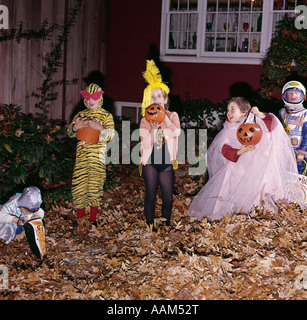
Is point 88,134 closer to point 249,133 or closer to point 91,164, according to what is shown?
point 91,164

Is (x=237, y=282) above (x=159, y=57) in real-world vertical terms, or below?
below

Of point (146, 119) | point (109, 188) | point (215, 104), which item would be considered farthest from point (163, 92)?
point (215, 104)

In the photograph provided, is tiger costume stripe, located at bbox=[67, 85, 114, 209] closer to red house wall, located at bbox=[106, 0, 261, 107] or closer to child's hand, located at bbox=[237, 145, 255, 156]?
child's hand, located at bbox=[237, 145, 255, 156]

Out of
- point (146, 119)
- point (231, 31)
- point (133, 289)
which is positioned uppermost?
point (231, 31)

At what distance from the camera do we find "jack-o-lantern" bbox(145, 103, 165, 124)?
4.35 meters

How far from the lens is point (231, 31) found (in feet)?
31.3

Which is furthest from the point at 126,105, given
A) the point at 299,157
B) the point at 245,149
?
the point at 245,149

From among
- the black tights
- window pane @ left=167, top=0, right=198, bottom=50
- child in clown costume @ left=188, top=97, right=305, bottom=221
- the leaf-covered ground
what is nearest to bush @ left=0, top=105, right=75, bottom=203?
the leaf-covered ground

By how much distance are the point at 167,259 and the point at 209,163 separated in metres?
1.59

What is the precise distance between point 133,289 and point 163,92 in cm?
207

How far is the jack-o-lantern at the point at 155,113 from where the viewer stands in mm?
4348

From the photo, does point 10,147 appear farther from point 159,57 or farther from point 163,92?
point 159,57

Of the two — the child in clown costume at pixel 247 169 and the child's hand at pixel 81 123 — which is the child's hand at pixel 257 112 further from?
the child's hand at pixel 81 123

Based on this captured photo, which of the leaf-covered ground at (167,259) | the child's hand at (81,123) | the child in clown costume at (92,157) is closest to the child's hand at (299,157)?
the leaf-covered ground at (167,259)
